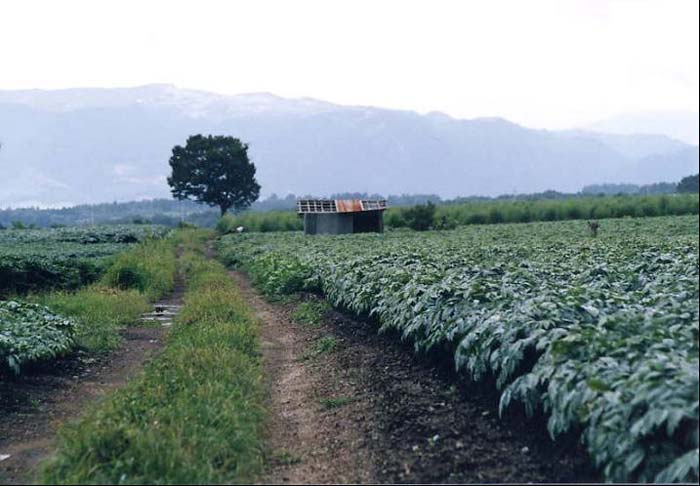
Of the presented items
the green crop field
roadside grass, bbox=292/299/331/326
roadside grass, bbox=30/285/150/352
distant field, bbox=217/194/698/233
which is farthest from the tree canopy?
the green crop field

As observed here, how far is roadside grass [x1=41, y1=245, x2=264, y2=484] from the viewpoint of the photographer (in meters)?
5.11

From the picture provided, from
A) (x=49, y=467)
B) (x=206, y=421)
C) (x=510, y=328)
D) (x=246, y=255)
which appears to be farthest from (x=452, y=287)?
(x=246, y=255)

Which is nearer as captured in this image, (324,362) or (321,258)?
(324,362)

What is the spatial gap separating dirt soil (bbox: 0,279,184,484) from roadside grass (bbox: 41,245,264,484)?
26.4 inches

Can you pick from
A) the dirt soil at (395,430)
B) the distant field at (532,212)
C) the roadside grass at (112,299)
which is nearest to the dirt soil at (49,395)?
the roadside grass at (112,299)

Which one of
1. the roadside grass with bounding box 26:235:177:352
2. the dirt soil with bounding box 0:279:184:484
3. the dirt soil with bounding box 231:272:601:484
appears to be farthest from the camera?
the roadside grass with bounding box 26:235:177:352

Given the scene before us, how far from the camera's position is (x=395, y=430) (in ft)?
21.4

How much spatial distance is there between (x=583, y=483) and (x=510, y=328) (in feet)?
5.66

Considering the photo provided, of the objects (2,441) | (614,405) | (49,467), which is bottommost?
(2,441)

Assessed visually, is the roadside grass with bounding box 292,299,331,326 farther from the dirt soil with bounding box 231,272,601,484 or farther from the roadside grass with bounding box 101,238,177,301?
the roadside grass with bounding box 101,238,177,301

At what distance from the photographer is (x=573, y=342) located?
559 centimetres

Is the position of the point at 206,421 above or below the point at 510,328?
below

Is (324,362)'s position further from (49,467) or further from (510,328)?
(49,467)

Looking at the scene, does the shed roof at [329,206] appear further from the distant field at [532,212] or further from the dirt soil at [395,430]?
the dirt soil at [395,430]
